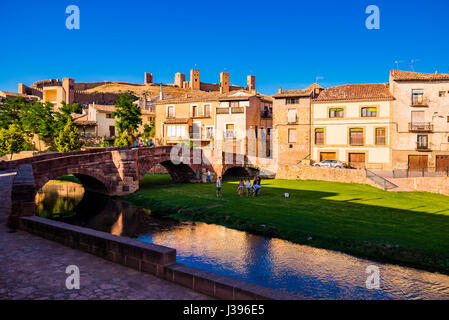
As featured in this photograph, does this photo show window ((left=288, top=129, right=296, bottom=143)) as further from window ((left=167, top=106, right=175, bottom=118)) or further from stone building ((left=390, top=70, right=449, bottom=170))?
window ((left=167, top=106, right=175, bottom=118))

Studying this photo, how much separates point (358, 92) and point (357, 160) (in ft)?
27.1

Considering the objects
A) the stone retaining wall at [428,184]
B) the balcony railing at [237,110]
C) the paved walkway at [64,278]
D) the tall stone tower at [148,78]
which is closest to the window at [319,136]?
the balcony railing at [237,110]

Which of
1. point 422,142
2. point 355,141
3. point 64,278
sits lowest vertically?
point 64,278

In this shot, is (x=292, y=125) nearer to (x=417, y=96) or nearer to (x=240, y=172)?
(x=240, y=172)

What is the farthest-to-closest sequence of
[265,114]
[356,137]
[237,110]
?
[265,114], [237,110], [356,137]

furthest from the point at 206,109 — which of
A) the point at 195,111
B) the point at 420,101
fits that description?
the point at 420,101

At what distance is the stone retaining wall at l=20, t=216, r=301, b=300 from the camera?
706 centimetres

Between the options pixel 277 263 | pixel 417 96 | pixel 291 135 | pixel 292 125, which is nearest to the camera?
pixel 277 263

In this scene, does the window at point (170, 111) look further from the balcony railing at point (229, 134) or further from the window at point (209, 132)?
the balcony railing at point (229, 134)

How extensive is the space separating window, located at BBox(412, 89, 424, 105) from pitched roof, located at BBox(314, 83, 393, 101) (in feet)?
7.78

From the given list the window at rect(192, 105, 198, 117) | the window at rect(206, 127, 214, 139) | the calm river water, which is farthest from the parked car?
the calm river water

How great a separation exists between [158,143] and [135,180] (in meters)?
23.9

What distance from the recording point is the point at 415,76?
131ft

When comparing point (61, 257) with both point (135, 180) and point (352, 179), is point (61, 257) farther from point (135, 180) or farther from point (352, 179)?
point (352, 179)
